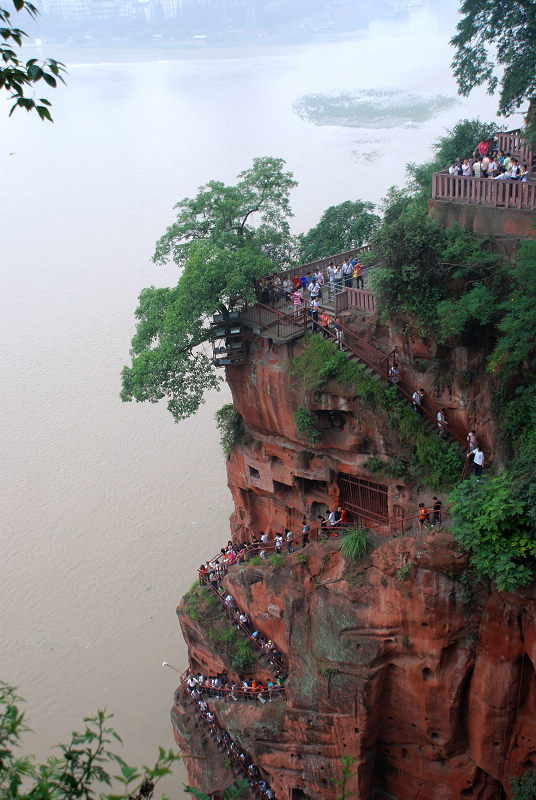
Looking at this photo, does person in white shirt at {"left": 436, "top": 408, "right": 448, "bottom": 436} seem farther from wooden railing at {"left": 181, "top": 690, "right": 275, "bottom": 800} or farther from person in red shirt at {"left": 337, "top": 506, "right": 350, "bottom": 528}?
wooden railing at {"left": 181, "top": 690, "right": 275, "bottom": 800}

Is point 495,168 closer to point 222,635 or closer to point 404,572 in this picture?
point 404,572

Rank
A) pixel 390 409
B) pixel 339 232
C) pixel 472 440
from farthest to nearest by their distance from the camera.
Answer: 1. pixel 339 232
2. pixel 390 409
3. pixel 472 440

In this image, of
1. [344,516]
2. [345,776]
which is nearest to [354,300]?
[344,516]

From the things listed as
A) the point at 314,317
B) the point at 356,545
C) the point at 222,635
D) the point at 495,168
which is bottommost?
the point at 222,635

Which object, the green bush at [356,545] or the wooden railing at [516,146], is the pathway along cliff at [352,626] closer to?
the green bush at [356,545]

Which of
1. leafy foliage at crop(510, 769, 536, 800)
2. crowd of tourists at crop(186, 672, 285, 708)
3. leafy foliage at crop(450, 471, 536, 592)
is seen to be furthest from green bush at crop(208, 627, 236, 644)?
leafy foliage at crop(450, 471, 536, 592)

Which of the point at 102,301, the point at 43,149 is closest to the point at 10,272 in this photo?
the point at 102,301

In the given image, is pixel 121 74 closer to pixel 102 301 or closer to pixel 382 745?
pixel 102 301

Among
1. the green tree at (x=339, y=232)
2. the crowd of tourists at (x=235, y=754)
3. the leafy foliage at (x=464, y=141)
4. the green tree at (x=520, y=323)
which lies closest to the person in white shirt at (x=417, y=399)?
the green tree at (x=520, y=323)

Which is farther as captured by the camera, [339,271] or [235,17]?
[235,17]
